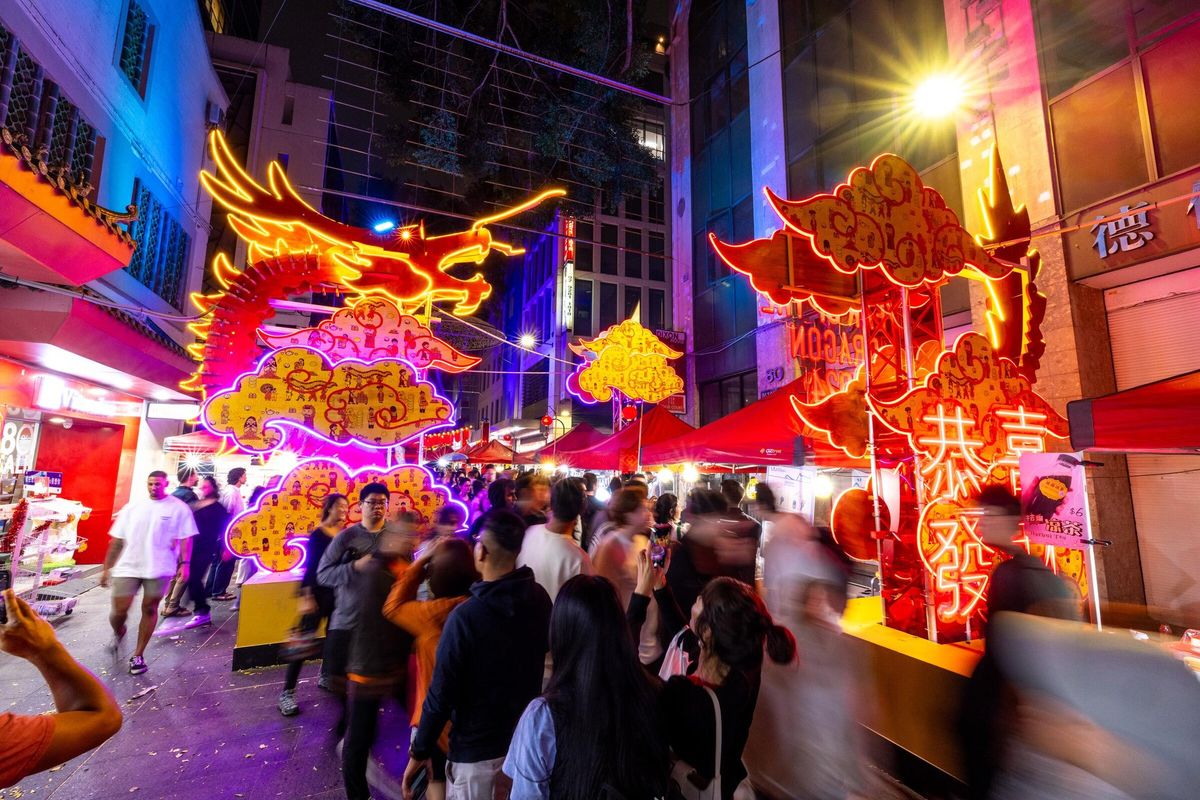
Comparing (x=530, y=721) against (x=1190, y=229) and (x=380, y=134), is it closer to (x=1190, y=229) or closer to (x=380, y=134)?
(x=1190, y=229)

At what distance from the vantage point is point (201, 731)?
4.66 m

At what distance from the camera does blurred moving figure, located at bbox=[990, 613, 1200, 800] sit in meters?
1.86

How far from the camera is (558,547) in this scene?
3.84 meters

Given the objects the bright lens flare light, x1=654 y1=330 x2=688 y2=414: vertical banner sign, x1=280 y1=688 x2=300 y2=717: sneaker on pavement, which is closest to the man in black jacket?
x1=280 y1=688 x2=300 y2=717: sneaker on pavement

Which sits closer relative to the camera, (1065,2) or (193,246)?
(1065,2)

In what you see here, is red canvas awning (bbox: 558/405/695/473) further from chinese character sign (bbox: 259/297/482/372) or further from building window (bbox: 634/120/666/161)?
building window (bbox: 634/120/666/161)

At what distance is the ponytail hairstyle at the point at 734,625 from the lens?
2223mm

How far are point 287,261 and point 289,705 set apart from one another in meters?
5.38

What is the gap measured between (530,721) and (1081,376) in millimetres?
8488

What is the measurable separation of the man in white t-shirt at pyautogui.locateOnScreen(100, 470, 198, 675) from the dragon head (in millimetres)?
3432

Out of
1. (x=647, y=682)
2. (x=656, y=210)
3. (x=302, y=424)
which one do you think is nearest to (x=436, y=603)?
(x=647, y=682)

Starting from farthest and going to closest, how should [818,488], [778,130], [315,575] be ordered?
[778,130] → [818,488] → [315,575]

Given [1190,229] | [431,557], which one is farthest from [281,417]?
[1190,229]

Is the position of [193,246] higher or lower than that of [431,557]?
higher
